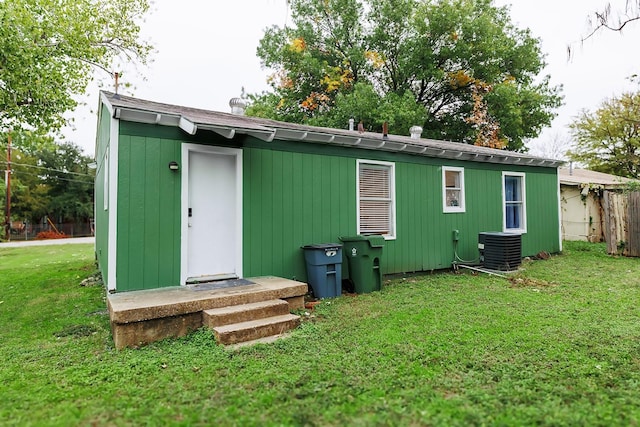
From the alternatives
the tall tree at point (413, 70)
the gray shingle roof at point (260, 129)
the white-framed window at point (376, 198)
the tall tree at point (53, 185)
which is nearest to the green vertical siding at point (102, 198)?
the gray shingle roof at point (260, 129)

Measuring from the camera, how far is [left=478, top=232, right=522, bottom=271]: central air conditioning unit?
700cm

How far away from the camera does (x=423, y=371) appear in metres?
2.69

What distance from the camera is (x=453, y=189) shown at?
761 centimetres

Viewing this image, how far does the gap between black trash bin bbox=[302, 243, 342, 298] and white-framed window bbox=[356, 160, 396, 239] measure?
3.84ft

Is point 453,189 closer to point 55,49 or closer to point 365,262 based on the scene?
point 365,262

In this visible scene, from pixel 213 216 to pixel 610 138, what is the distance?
25.2 metres

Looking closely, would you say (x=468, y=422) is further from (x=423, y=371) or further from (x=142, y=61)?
(x=142, y=61)

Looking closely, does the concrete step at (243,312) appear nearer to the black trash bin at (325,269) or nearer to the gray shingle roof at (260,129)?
the black trash bin at (325,269)

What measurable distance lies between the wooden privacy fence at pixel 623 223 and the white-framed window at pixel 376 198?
6.30 m

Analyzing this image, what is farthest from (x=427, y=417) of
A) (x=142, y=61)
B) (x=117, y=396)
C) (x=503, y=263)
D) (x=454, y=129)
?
(x=454, y=129)

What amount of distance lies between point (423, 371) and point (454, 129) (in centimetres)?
1695

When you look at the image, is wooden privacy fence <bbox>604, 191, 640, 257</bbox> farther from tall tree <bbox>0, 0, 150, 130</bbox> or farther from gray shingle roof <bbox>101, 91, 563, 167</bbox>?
tall tree <bbox>0, 0, 150, 130</bbox>

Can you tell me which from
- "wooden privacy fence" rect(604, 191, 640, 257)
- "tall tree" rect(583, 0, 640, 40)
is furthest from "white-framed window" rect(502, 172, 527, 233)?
"tall tree" rect(583, 0, 640, 40)

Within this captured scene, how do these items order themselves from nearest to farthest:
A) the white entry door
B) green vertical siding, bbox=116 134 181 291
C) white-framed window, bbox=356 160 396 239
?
green vertical siding, bbox=116 134 181 291
the white entry door
white-framed window, bbox=356 160 396 239
